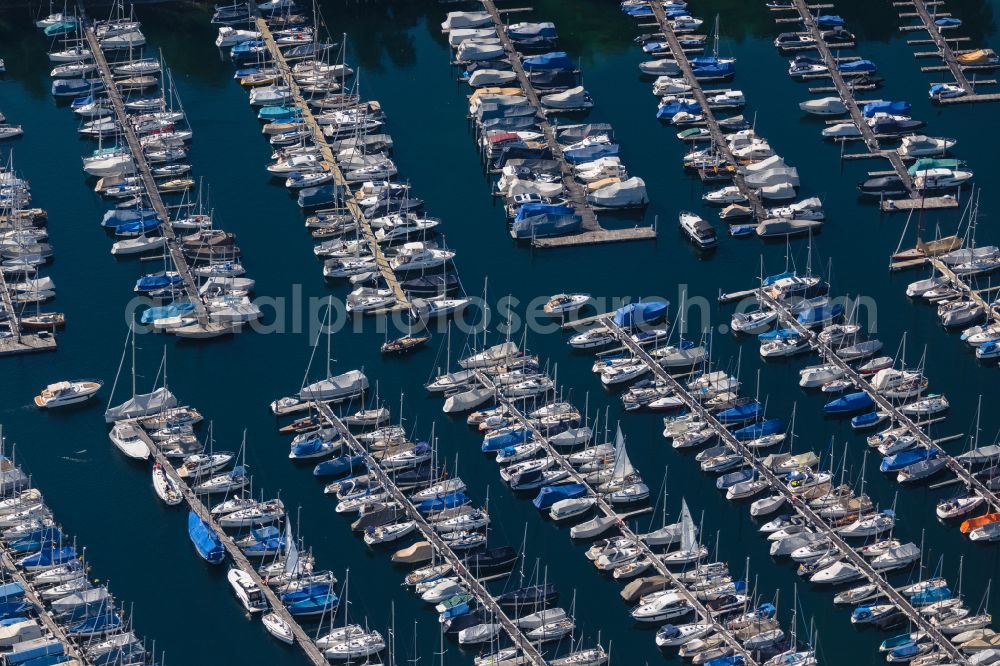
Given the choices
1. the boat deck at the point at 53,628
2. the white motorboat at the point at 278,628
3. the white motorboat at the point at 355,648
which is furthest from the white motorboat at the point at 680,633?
the boat deck at the point at 53,628

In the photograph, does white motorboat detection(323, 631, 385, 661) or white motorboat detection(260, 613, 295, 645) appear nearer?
white motorboat detection(323, 631, 385, 661)

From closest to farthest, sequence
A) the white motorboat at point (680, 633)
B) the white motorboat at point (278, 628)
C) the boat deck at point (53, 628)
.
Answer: the boat deck at point (53, 628) → the white motorboat at point (278, 628) → the white motorboat at point (680, 633)

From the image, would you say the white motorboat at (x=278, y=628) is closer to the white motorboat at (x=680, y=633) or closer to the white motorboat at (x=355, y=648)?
the white motorboat at (x=355, y=648)

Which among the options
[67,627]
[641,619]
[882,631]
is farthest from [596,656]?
[67,627]

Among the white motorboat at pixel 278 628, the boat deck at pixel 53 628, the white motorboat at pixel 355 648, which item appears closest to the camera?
the boat deck at pixel 53 628

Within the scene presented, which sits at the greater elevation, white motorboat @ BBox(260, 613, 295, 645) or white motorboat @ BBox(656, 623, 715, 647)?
white motorboat @ BBox(260, 613, 295, 645)

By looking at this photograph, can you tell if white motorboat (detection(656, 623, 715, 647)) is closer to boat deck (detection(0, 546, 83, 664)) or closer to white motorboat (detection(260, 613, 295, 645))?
white motorboat (detection(260, 613, 295, 645))

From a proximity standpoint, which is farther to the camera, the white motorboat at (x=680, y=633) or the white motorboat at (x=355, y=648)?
the white motorboat at (x=680, y=633)

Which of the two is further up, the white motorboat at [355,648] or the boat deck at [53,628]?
A: the boat deck at [53,628]

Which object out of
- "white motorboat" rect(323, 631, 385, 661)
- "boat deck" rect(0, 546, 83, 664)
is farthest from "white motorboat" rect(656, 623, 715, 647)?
"boat deck" rect(0, 546, 83, 664)

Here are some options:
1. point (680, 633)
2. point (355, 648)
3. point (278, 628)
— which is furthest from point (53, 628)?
point (680, 633)

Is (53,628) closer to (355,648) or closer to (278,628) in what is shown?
(278,628)

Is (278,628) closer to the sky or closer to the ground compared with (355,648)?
closer to the sky
